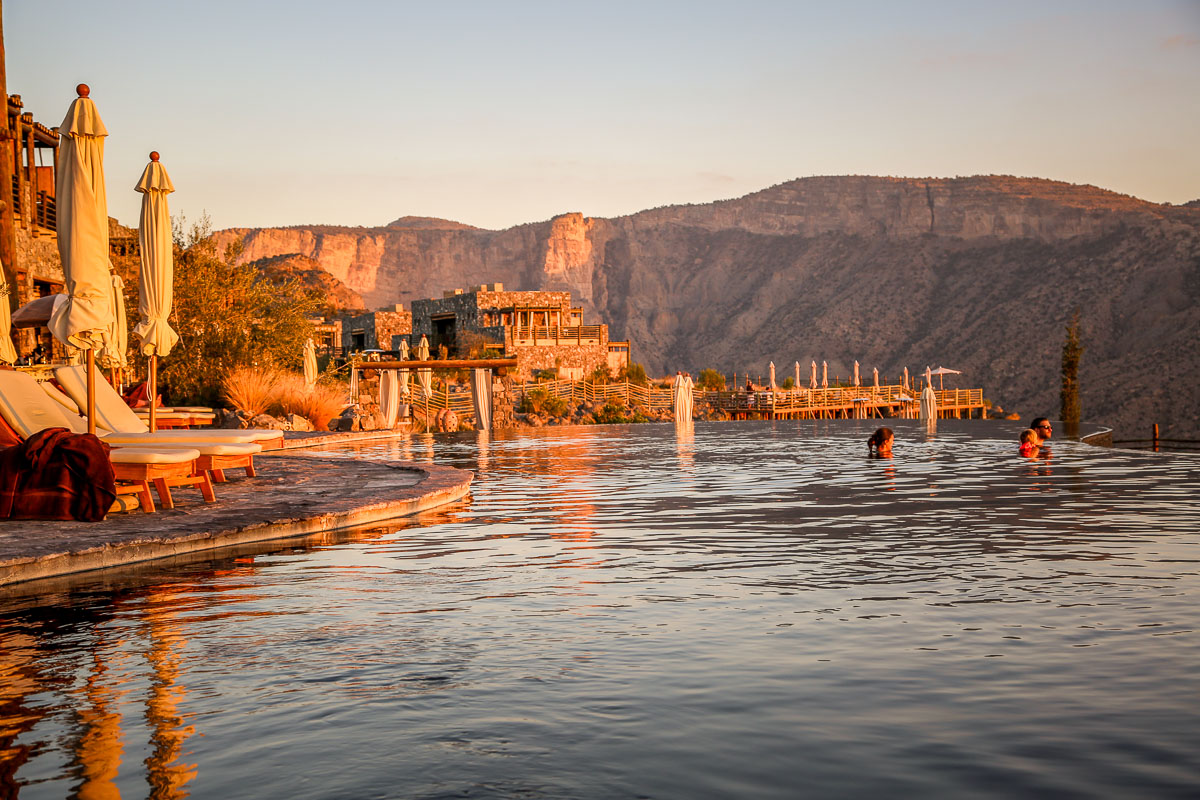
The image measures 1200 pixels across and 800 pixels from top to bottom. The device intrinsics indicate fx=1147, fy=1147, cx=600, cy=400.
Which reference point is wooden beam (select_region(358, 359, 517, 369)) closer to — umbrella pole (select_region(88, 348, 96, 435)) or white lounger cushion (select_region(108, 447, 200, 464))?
umbrella pole (select_region(88, 348, 96, 435))

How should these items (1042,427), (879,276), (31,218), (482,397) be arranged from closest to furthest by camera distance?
(1042,427)
(31,218)
(482,397)
(879,276)

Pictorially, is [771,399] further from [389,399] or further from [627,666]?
[627,666]

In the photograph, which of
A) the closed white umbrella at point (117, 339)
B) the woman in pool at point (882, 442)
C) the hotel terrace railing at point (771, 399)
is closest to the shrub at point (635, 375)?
the hotel terrace railing at point (771, 399)

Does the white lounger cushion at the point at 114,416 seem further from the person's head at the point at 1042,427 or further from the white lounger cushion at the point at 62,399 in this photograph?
the person's head at the point at 1042,427

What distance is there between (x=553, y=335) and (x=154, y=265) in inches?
2356

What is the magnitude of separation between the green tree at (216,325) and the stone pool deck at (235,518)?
14.2 metres

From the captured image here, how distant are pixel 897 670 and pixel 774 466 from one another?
12432 millimetres

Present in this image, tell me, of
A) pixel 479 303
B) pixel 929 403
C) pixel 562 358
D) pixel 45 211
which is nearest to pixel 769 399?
pixel 929 403

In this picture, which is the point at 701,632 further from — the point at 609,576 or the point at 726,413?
the point at 726,413

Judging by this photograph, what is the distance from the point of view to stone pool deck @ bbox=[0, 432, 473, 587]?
6.98 meters

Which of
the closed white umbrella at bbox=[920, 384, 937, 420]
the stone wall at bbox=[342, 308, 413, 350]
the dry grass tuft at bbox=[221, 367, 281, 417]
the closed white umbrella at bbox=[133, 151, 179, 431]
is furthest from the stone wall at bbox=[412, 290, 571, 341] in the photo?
the closed white umbrella at bbox=[133, 151, 179, 431]

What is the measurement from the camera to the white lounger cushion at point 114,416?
10852 millimetres

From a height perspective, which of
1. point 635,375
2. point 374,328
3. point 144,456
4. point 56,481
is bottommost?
point 56,481

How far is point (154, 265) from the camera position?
1261 centimetres
